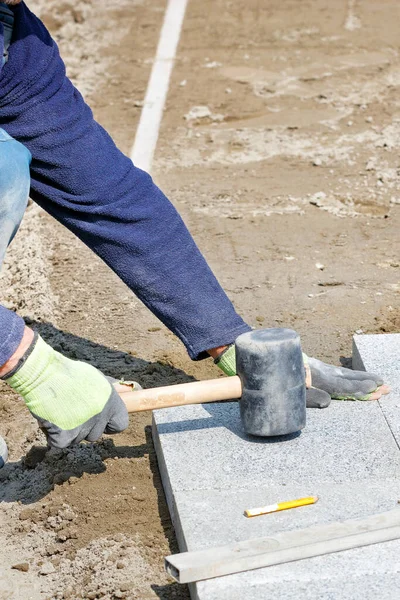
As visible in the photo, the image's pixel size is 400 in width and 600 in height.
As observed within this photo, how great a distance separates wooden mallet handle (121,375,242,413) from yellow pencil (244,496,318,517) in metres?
0.41

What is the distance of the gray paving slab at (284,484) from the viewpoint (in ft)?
9.23

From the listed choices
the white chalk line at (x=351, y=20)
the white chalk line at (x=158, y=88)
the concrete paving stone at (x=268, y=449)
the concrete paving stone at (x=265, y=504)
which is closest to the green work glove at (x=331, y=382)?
the concrete paving stone at (x=268, y=449)

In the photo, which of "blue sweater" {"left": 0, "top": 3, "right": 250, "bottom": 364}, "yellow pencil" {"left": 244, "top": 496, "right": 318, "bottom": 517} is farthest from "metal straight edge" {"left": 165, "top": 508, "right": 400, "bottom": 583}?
"blue sweater" {"left": 0, "top": 3, "right": 250, "bottom": 364}

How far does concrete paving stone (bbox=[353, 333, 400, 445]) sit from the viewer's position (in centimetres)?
366

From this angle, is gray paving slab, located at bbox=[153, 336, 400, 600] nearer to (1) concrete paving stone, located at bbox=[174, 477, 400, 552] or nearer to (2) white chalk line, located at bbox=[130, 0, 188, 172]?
(1) concrete paving stone, located at bbox=[174, 477, 400, 552]

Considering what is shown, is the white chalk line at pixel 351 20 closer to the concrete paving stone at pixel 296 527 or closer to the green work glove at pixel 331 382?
the green work glove at pixel 331 382

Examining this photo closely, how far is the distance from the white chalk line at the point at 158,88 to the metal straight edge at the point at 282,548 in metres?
3.86

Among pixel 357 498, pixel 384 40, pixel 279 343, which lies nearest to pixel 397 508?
pixel 357 498

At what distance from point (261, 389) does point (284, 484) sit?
1.09 ft

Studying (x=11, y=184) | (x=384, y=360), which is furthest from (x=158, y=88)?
(x=11, y=184)

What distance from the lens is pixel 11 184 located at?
3176 mm

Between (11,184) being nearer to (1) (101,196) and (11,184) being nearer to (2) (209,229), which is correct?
(1) (101,196)

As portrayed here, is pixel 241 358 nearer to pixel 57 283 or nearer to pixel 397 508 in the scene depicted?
pixel 397 508

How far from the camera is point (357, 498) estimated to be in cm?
314
